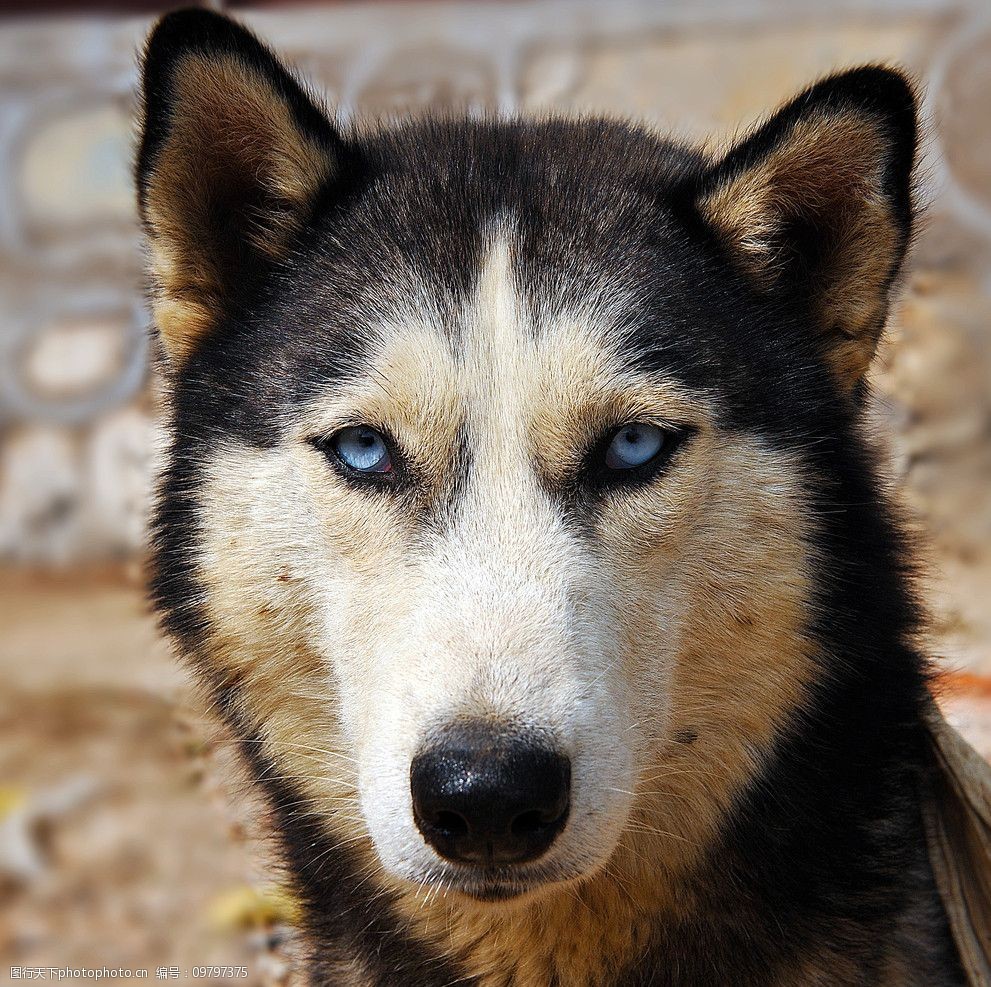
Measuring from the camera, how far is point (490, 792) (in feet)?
6.64

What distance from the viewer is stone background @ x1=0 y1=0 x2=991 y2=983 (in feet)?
17.3

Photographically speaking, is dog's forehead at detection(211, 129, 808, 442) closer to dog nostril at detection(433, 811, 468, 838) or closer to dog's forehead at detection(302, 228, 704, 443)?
dog's forehead at detection(302, 228, 704, 443)

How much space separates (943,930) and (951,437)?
485cm

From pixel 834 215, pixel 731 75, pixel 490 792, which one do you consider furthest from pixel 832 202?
pixel 731 75

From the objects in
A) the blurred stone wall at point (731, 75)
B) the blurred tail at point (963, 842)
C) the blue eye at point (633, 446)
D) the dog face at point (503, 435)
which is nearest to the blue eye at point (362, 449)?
the dog face at point (503, 435)

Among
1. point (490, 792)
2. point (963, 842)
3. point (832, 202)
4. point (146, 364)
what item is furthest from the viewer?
point (146, 364)

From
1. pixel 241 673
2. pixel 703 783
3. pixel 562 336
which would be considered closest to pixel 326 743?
pixel 241 673

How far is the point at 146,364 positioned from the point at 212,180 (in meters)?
2.86

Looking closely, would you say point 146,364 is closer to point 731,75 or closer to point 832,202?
point 832,202

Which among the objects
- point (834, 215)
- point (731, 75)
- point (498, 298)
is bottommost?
point (498, 298)

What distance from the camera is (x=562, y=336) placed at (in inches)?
96.7

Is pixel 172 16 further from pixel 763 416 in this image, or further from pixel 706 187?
pixel 763 416

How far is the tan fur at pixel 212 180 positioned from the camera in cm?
261

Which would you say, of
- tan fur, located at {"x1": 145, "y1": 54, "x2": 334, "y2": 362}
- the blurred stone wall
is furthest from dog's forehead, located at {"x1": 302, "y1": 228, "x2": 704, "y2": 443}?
the blurred stone wall
